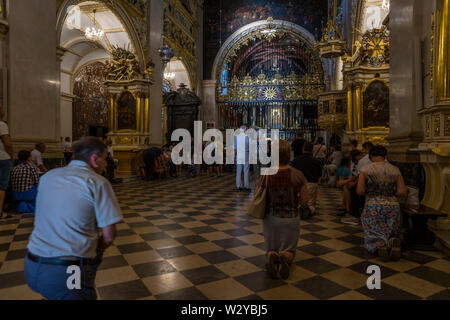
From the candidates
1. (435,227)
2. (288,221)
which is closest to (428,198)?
(435,227)

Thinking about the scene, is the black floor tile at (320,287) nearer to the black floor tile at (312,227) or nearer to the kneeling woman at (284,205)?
the kneeling woman at (284,205)

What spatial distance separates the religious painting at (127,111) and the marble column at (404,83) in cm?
Answer: 938

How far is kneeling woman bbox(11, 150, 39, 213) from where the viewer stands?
18.3 feet

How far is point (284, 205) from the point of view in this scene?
2.87 metres

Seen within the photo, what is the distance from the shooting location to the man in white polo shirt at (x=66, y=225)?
151 centimetres

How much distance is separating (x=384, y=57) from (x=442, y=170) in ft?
22.1

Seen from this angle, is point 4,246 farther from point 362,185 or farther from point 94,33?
point 94,33

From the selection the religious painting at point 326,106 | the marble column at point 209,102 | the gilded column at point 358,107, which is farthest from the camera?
the marble column at point 209,102

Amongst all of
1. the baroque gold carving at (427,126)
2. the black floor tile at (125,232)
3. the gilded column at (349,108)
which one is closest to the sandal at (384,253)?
the baroque gold carving at (427,126)

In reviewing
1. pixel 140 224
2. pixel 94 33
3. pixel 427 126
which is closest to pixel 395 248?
pixel 427 126

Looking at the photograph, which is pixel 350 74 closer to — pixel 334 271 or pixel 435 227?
pixel 435 227

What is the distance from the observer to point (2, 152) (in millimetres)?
4895

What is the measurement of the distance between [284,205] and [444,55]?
2.84 metres

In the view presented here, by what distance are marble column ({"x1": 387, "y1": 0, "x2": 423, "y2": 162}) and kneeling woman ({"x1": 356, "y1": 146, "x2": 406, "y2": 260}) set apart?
1548mm
